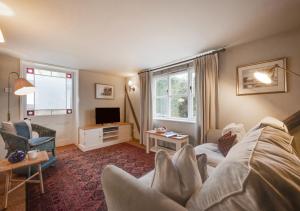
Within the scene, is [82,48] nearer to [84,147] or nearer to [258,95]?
[84,147]

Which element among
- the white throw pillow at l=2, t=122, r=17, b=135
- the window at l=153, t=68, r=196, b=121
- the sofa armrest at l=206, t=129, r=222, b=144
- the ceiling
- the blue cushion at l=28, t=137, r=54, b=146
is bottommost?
the blue cushion at l=28, t=137, r=54, b=146

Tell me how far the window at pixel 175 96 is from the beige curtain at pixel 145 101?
182mm

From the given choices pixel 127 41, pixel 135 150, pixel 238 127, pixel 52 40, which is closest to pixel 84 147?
pixel 135 150

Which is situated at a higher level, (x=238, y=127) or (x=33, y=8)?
(x=33, y=8)

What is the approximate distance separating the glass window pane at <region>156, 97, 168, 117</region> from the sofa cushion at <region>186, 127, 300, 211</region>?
3.26 m

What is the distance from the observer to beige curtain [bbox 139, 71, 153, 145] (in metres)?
4.05

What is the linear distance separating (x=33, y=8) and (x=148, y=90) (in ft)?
9.36

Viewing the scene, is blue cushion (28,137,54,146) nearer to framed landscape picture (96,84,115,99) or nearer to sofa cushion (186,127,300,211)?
framed landscape picture (96,84,115,99)

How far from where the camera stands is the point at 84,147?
3699 millimetres

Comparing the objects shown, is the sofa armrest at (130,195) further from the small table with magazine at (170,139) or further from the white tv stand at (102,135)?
the white tv stand at (102,135)

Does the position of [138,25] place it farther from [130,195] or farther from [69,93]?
[69,93]

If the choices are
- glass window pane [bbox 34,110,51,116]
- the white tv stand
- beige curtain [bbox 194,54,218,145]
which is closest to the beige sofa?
beige curtain [bbox 194,54,218,145]

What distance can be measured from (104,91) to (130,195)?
4203 millimetres

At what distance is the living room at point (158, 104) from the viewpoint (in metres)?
0.79
